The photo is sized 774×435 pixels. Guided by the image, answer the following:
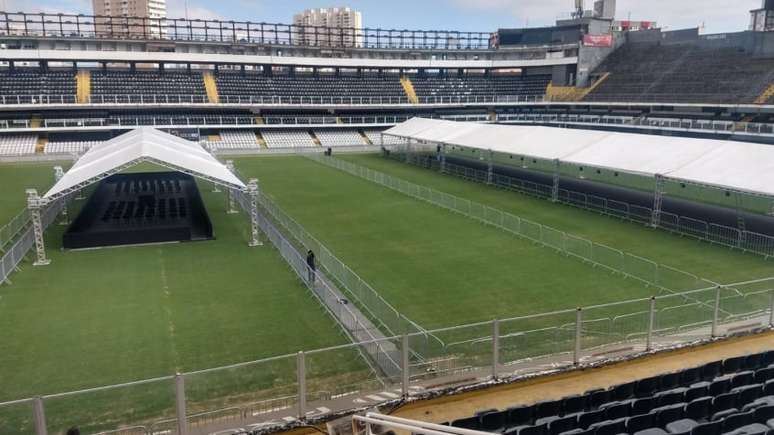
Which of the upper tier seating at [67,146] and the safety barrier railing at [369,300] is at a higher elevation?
the upper tier seating at [67,146]

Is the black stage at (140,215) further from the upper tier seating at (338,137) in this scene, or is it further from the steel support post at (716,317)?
the upper tier seating at (338,137)

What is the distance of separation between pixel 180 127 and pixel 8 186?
2533 centimetres

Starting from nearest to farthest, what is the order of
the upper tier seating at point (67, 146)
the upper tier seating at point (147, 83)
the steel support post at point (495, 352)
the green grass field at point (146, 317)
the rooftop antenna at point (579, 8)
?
the steel support post at point (495, 352) → the green grass field at point (146, 317) → the upper tier seating at point (67, 146) → the upper tier seating at point (147, 83) → the rooftop antenna at point (579, 8)

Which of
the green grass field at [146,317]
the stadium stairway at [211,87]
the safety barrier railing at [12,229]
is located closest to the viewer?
the green grass field at [146,317]

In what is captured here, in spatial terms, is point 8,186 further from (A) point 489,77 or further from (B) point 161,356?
(A) point 489,77

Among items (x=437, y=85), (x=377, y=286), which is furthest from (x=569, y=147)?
(x=437, y=85)

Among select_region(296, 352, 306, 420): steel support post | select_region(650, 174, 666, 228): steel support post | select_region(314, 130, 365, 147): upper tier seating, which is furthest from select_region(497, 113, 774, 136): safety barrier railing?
select_region(296, 352, 306, 420): steel support post

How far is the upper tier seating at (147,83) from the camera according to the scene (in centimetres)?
6397

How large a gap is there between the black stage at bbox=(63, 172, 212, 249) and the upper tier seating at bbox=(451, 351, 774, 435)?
1953 centimetres

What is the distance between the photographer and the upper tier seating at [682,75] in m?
56.8

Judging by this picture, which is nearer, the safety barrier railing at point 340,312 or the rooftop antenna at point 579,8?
the safety barrier railing at point 340,312

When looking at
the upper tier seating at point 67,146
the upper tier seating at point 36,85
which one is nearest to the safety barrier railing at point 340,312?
the upper tier seating at point 67,146

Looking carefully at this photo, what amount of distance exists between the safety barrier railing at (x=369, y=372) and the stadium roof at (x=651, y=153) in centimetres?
1166

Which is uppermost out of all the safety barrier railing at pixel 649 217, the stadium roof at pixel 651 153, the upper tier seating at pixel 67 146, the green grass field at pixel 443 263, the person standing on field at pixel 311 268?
the stadium roof at pixel 651 153
